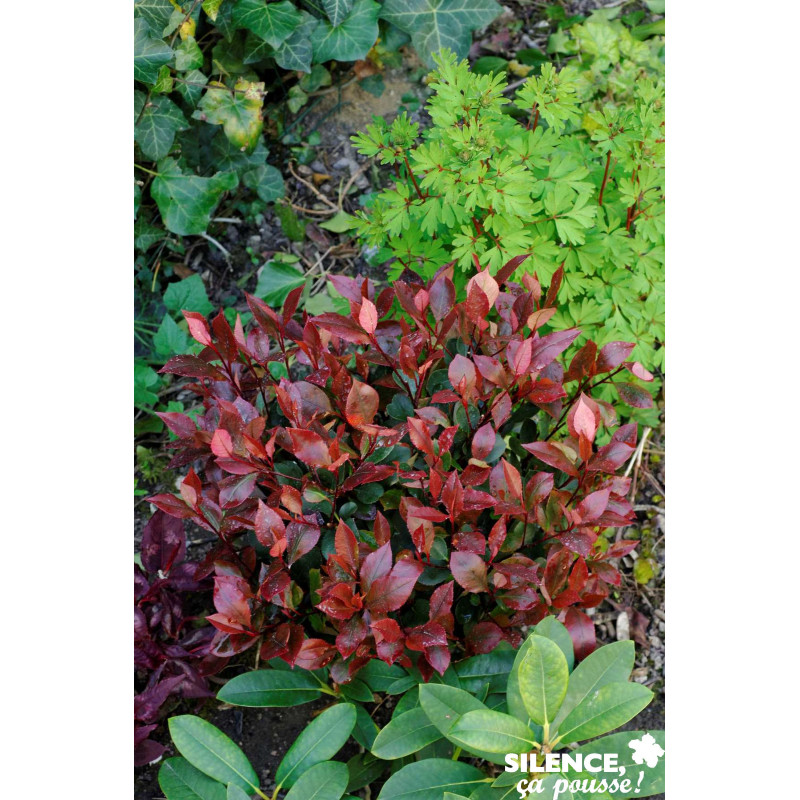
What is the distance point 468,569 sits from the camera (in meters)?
1.44

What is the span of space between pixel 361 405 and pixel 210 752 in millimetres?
782

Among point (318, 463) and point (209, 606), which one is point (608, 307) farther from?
point (209, 606)

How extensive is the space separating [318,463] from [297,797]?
0.67m

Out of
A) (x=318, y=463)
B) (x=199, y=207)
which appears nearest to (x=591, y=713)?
(x=318, y=463)

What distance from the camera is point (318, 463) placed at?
141cm

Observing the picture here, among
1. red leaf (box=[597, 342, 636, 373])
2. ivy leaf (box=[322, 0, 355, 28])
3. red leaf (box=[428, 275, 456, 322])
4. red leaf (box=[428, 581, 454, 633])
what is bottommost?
red leaf (box=[428, 581, 454, 633])

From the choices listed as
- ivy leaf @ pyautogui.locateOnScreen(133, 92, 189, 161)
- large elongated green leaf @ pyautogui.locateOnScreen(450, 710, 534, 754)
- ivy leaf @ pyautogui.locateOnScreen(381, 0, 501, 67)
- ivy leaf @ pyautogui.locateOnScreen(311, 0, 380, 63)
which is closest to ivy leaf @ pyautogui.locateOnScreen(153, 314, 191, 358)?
ivy leaf @ pyautogui.locateOnScreen(133, 92, 189, 161)

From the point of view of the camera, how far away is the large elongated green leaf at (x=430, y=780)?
1.48m

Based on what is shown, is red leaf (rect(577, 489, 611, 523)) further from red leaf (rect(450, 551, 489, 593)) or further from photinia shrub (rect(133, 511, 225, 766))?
photinia shrub (rect(133, 511, 225, 766))

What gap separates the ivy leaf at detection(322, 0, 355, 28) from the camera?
2.46 m

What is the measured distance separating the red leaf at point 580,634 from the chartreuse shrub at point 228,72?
1666 mm

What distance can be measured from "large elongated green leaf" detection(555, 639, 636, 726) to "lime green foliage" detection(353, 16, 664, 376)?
2.54ft

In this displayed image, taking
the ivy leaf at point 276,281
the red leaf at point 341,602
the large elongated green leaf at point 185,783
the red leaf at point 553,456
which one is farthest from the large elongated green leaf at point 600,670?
the ivy leaf at point 276,281

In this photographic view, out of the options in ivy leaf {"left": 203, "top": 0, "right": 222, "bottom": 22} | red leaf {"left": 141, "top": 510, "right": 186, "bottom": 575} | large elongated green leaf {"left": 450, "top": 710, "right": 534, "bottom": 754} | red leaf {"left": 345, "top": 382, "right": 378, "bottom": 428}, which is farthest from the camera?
ivy leaf {"left": 203, "top": 0, "right": 222, "bottom": 22}
